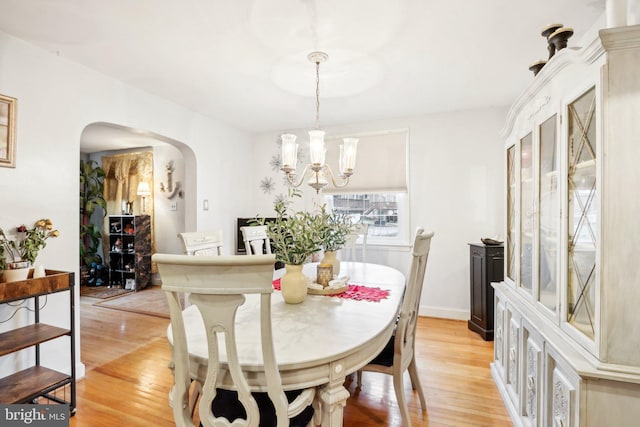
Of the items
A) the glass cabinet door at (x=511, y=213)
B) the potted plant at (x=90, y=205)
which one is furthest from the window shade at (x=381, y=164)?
the potted plant at (x=90, y=205)

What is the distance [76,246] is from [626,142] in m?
3.32

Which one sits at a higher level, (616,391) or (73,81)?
(73,81)

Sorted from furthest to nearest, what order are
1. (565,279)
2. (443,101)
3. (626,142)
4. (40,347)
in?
(443,101)
(40,347)
(565,279)
(626,142)

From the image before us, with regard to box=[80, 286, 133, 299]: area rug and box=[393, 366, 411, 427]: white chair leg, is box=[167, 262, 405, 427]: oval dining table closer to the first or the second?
box=[393, 366, 411, 427]: white chair leg

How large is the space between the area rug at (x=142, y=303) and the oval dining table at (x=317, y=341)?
2.81 metres

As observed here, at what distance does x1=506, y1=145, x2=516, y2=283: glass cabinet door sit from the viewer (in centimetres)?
216

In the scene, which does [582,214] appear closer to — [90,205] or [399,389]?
[399,389]

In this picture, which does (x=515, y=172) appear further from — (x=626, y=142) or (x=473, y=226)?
(x=473, y=226)

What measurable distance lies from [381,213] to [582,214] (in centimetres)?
293

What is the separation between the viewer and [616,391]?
111 centimetres

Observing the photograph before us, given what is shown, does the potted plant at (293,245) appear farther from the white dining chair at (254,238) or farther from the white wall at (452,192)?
the white wall at (452,192)

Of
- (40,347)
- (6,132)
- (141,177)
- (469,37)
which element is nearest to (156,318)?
(40,347)

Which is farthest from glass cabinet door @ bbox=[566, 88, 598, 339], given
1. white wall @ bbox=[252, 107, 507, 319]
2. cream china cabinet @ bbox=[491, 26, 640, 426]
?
white wall @ bbox=[252, 107, 507, 319]

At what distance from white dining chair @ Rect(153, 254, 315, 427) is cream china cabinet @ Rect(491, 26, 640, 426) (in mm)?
1076
